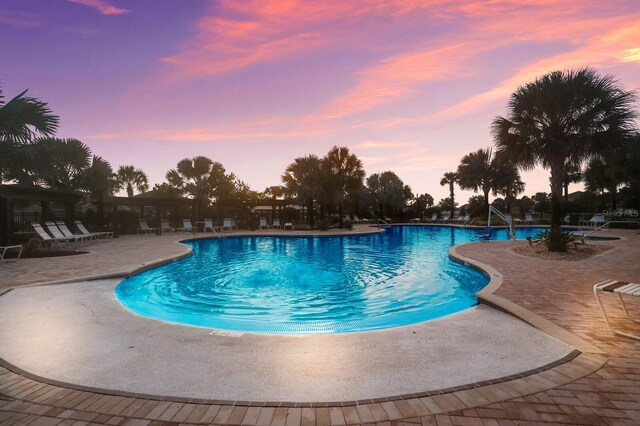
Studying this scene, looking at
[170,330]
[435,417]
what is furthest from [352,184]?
[435,417]

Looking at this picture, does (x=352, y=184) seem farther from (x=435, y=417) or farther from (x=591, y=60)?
(x=435, y=417)

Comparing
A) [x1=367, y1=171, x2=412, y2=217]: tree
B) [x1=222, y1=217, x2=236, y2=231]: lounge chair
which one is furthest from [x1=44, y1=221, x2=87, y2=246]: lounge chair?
[x1=367, y1=171, x2=412, y2=217]: tree

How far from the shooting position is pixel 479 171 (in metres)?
34.9

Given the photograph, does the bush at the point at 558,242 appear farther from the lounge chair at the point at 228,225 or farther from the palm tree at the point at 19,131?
the lounge chair at the point at 228,225

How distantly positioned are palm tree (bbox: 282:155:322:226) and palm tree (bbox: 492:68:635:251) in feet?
54.0

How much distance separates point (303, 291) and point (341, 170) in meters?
20.8

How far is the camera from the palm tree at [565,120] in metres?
12.1

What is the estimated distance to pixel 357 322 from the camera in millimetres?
6566

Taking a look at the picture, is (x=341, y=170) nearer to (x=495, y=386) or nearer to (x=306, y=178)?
(x=306, y=178)

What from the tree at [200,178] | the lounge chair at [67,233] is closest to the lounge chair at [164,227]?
the tree at [200,178]

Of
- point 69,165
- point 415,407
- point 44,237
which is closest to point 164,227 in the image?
point 69,165

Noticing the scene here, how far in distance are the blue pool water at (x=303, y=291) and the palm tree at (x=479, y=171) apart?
23.4 metres

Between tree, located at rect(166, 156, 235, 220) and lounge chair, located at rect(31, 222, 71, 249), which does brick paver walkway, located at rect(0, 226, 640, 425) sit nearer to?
lounge chair, located at rect(31, 222, 71, 249)

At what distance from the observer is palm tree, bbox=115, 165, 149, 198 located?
120 ft
